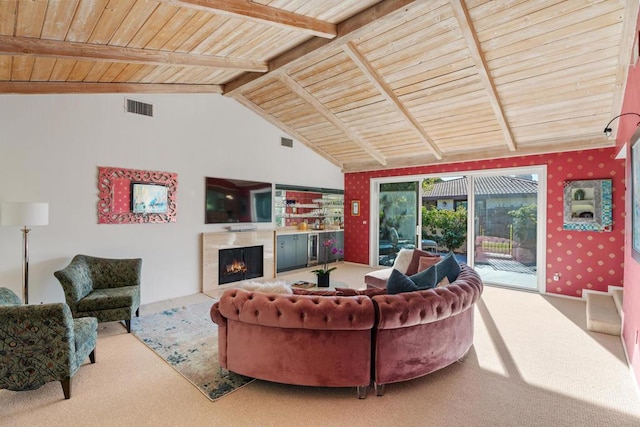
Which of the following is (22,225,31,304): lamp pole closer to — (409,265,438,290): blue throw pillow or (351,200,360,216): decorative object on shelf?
(409,265,438,290): blue throw pillow

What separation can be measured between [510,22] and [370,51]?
163 cm

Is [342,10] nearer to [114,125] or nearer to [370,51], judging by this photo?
[370,51]

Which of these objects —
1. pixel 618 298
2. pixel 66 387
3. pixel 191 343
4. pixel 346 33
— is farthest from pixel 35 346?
pixel 618 298

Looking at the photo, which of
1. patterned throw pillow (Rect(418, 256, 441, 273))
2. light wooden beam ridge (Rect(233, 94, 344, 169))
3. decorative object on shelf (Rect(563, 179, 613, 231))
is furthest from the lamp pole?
decorative object on shelf (Rect(563, 179, 613, 231))

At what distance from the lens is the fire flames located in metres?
5.91

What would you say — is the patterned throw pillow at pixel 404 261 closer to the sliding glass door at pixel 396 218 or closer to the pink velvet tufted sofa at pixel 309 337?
the sliding glass door at pixel 396 218

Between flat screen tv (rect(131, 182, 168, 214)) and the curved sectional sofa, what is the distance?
2967mm

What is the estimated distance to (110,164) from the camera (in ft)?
14.7

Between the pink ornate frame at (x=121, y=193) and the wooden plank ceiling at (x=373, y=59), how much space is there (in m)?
1.14

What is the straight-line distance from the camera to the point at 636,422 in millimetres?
2174

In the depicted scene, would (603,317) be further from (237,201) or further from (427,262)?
(237,201)

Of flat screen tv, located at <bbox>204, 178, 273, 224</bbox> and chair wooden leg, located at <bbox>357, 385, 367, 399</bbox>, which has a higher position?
flat screen tv, located at <bbox>204, 178, 273, 224</bbox>

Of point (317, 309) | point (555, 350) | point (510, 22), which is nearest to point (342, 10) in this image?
point (510, 22)

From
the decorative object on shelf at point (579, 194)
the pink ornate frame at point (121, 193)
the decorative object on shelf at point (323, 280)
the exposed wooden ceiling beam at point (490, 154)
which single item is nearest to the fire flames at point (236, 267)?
the pink ornate frame at point (121, 193)
